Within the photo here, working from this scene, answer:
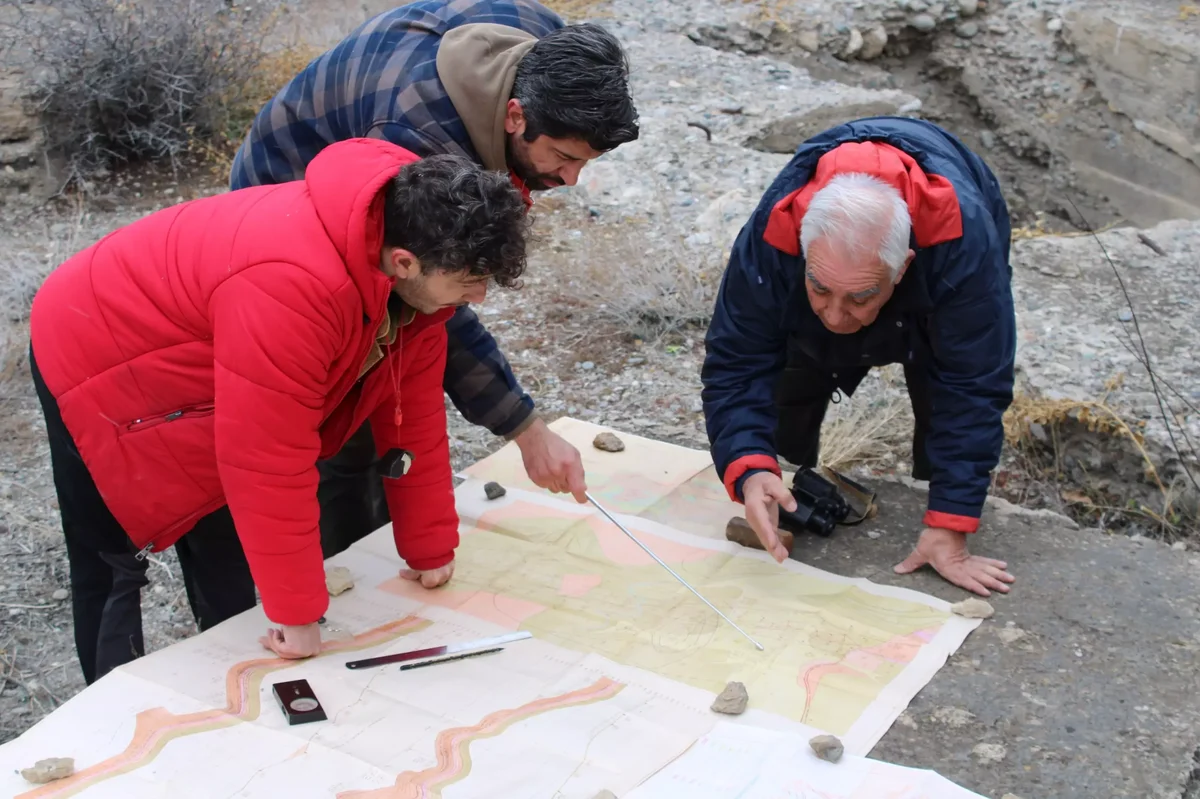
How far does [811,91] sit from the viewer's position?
6.41m

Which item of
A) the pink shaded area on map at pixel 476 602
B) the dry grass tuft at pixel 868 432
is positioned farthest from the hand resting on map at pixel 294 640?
the dry grass tuft at pixel 868 432

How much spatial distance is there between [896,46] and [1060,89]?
115 centimetres

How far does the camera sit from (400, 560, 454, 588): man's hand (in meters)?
2.50

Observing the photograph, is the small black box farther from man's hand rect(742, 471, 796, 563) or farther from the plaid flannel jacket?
man's hand rect(742, 471, 796, 563)

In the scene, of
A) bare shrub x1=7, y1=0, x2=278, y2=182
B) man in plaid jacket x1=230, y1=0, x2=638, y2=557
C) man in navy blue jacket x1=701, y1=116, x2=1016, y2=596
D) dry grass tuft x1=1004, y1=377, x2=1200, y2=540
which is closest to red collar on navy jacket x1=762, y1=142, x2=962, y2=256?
man in navy blue jacket x1=701, y1=116, x2=1016, y2=596

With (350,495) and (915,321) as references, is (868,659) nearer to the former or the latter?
(915,321)

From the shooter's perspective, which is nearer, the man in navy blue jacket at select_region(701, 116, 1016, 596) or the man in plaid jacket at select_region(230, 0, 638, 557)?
the man in plaid jacket at select_region(230, 0, 638, 557)

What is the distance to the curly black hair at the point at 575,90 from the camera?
80.9 inches

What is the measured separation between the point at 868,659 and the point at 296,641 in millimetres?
1181

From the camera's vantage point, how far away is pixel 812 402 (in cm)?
315

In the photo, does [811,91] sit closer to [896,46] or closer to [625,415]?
[896,46]

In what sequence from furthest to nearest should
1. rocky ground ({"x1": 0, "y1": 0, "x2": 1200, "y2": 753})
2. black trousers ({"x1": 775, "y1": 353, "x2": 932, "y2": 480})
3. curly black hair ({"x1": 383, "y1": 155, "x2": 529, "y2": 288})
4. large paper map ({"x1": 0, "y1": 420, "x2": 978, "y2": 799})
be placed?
1. rocky ground ({"x1": 0, "y1": 0, "x2": 1200, "y2": 753})
2. black trousers ({"x1": 775, "y1": 353, "x2": 932, "y2": 480})
3. large paper map ({"x1": 0, "y1": 420, "x2": 978, "y2": 799})
4. curly black hair ({"x1": 383, "y1": 155, "x2": 529, "y2": 288})

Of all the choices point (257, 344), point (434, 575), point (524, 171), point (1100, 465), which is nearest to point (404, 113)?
point (524, 171)

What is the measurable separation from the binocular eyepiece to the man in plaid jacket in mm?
608
